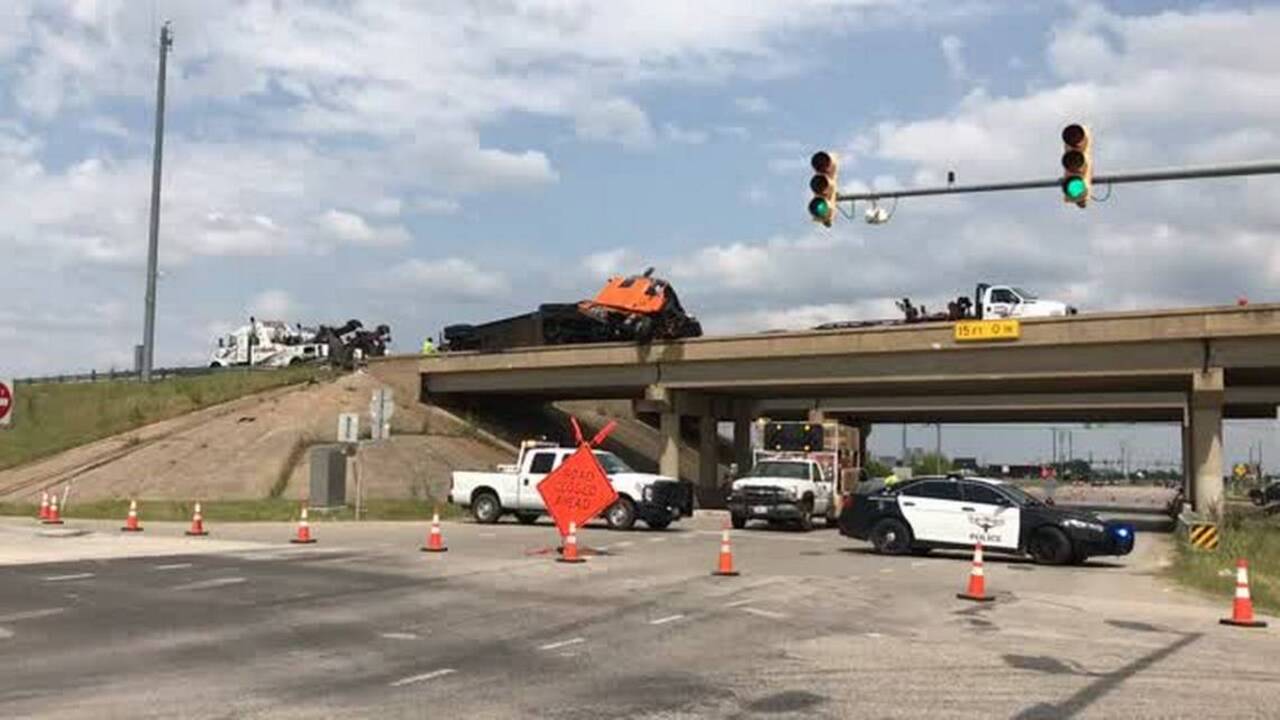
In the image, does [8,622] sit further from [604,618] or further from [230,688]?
[604,618]

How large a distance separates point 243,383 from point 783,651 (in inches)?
1895

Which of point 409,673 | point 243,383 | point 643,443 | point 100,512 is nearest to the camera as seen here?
point 409,673

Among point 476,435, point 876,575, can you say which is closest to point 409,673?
point 876,575

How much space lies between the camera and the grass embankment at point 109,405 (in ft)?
167

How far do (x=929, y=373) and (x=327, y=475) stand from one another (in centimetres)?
2129

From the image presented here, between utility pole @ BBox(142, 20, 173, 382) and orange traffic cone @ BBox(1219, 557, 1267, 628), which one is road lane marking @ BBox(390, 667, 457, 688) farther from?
utility pole @ BBox(142, 20, 173, 382)

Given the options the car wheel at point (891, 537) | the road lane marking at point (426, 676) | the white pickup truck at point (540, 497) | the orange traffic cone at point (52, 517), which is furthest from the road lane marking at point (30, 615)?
the orange traffic cone at point (52, 517)

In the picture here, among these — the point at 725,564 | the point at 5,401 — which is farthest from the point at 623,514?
the point at 5,401

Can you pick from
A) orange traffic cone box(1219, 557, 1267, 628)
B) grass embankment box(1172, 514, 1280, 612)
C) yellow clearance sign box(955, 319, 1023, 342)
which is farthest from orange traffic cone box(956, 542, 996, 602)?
yellow clearance sign box(955, 319, 1023, 342)

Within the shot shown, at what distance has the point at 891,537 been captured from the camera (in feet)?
81.7

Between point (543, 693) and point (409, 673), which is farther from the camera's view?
point (409, 673)

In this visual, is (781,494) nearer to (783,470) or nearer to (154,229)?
(783,470)

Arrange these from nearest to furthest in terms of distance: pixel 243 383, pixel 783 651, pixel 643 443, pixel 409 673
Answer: pixel 409 673, pixel 783 651, pixel 243 383, pixel 643 443

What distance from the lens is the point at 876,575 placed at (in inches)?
783
